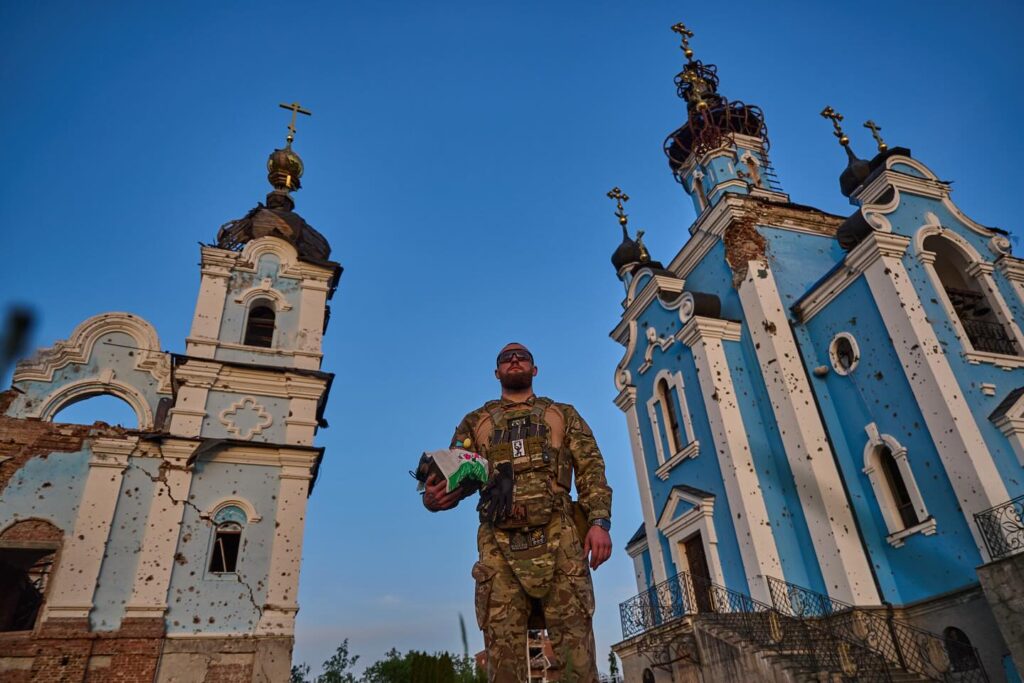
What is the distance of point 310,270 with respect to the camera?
17734 millimetres

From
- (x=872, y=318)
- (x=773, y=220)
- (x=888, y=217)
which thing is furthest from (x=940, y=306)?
(x=773, y=220)

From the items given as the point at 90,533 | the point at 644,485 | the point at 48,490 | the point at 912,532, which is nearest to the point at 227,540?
the point at 90,533

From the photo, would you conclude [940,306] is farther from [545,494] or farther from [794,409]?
[545,494]

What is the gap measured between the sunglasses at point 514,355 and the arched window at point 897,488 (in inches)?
431

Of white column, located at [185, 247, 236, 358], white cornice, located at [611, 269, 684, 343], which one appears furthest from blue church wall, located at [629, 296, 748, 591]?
white column, located at [185, 247, 236, 358]

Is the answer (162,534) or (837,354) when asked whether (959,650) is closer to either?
(837,354)

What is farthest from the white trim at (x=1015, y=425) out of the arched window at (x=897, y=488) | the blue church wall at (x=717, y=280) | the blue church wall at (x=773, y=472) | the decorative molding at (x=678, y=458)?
the blue church wall at (x=717, y=280)

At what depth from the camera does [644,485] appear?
59.1 ft

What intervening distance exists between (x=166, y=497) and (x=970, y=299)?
699 inches

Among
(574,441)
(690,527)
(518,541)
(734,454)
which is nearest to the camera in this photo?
(518,541)

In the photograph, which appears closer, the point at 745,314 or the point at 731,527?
the point at 731,527

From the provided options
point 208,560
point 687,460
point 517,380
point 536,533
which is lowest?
point 536,533

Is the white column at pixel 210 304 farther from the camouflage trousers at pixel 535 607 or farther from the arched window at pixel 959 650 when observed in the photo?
the arched window at pixel 959 650

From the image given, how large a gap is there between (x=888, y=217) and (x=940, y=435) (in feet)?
17.1
